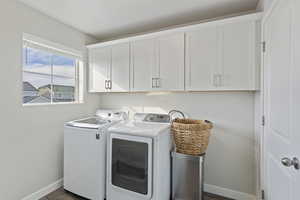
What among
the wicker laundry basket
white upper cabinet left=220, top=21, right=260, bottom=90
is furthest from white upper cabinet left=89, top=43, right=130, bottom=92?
white upper cabinet left=220, top=21, right=260, bottom=90

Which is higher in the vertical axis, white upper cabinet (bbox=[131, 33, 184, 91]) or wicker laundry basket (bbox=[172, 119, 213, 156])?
white upper cabinet (bbox=[131, 33, 184, 91])

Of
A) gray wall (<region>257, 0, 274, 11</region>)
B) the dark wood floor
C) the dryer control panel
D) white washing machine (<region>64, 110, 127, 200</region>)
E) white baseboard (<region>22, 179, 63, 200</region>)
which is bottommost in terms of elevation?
the dark wood floor

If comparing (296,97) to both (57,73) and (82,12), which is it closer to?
(82,12)

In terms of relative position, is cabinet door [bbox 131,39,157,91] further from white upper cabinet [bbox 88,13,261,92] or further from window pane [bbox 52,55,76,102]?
window pane [bbox 52,55,76,102]

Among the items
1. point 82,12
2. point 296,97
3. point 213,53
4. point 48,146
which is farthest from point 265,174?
point 82,12

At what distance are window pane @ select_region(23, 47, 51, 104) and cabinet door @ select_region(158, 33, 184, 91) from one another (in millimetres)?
1617

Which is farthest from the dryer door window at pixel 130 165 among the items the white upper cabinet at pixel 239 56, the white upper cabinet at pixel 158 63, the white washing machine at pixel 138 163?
the white upper cabinet at pixel 239 56

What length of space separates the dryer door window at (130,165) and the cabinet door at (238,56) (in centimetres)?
123

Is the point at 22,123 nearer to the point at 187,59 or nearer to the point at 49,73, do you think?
the point at 49,73

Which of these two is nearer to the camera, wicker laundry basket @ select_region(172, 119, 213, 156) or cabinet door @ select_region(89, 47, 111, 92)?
wicker laundry basket @ select_region(172, 119, 213, 156)

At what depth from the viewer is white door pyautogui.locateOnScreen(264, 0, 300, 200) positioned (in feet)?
Answer: 3.22

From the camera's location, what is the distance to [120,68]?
8.22 ft

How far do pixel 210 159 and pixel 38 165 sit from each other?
90.4 inches

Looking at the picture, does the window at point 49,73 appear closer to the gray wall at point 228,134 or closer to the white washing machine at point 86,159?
the white washing machine at point 86,159
